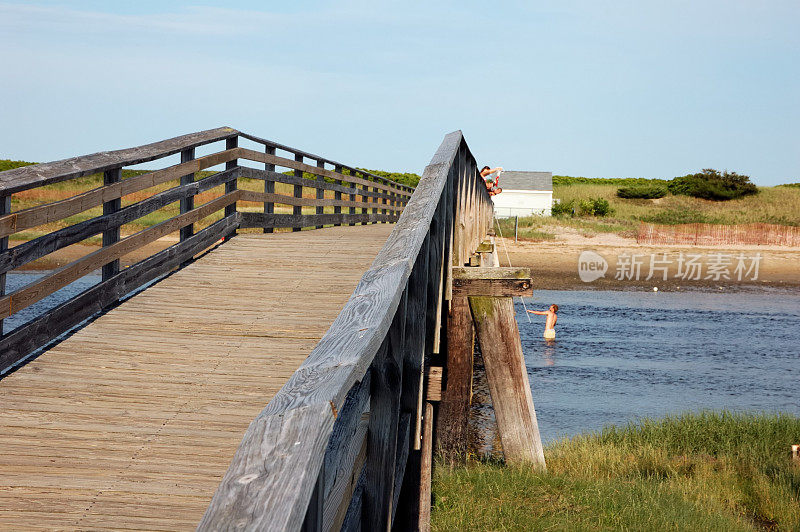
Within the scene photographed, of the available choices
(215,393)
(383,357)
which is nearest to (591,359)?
(215,393)

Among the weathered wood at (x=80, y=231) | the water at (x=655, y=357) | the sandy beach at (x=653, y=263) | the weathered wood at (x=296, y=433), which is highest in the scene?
the weathered wood at (x=80, y=231)

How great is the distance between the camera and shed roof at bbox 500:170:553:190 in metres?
66.6

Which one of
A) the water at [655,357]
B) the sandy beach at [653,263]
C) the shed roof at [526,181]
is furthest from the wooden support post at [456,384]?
the shed roof at [526,181]

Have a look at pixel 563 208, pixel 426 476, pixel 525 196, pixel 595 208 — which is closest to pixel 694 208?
pixel 595 208

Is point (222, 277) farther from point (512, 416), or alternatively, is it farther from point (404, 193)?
point (404, 193)

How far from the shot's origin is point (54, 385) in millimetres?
4742

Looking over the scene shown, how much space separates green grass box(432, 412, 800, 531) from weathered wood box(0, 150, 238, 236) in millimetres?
3888

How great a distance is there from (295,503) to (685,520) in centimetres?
646

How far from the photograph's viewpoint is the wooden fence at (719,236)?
152ft

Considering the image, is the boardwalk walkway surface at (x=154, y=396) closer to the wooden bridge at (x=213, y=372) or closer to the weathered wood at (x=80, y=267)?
the wooden bridge at (x=213, y=372)

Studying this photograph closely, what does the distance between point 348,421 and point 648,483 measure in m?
7.04

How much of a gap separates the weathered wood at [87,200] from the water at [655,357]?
721 centimetres

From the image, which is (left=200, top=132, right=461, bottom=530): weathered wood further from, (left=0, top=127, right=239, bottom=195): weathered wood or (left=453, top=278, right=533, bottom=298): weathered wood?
(left=453, top=278, right=533, bottom=298): weathered wood

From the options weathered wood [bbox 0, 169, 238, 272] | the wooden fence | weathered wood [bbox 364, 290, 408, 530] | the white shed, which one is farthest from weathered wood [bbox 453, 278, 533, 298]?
the white shed
